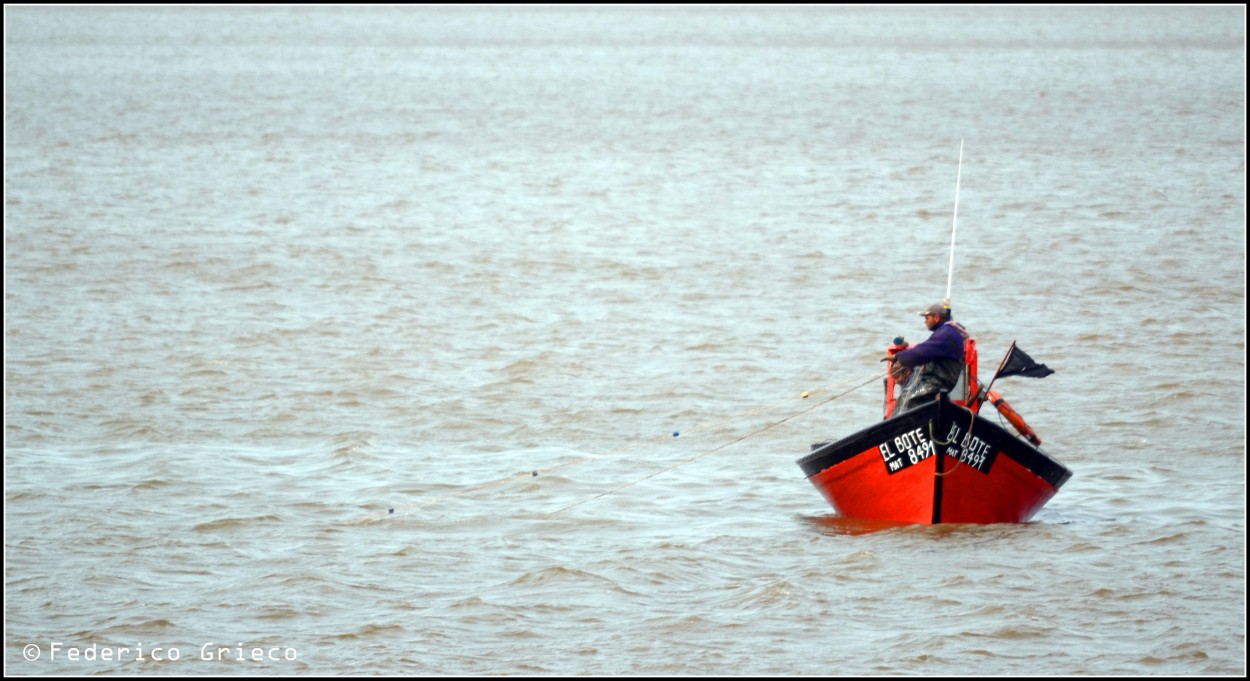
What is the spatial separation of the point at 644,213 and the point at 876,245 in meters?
5.49

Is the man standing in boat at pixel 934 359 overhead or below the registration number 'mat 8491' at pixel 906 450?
overhead

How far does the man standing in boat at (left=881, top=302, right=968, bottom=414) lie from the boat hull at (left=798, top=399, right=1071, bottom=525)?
374 mm

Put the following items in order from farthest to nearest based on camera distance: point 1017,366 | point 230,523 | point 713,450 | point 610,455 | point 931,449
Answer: point 713,450 → point 610,455 → point 230,523 → point 1017,366 → point 931,449

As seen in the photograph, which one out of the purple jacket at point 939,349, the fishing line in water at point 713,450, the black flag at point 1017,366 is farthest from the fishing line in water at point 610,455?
the black flag at point 1017,366

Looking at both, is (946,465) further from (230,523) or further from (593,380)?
(593,380)

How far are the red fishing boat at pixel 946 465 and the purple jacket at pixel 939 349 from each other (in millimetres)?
81

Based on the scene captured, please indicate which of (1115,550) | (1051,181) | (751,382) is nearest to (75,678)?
(1115,550)

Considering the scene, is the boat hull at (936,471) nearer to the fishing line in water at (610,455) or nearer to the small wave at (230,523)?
the fishing line in water at (610,455)

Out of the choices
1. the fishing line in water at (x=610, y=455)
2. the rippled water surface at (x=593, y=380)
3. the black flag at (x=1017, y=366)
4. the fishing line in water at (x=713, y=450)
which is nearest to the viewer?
the rippled water surface at (x=593, y=380)

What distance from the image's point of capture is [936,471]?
1210 cm

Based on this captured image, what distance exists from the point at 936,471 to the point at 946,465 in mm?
80

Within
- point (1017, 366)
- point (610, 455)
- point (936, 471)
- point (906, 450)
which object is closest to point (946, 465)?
point (936, 471)

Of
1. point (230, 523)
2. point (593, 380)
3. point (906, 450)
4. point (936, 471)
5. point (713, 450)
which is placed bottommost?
point (593, 380)

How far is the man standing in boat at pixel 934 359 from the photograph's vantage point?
1213 centimetres
